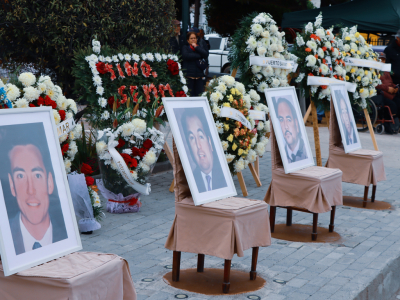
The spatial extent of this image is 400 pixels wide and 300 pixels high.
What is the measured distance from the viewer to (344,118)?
247 inches

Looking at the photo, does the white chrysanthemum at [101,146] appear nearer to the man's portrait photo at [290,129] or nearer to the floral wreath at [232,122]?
the floral wreath at [232,122]

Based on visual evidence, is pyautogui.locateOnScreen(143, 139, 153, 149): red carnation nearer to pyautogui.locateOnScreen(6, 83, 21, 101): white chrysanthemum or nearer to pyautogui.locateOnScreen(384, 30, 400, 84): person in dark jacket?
pyautogui.locateOnScreen(6, 83, 21, 101): white chrysanthemum

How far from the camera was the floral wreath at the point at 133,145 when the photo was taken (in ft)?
17.1

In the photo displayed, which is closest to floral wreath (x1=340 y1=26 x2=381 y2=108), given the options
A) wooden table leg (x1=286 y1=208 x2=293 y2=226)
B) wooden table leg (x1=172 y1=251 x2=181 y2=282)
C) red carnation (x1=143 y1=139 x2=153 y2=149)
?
wooden table leg (x1=286 y1=208 x2=293 y2=226)

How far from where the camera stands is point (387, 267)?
4105 mm

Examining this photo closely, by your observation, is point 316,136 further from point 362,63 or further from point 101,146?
point 101,146

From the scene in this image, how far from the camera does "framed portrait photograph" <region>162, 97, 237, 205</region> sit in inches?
139

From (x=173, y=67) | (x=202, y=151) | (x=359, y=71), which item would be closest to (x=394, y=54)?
(x=359, y=71)

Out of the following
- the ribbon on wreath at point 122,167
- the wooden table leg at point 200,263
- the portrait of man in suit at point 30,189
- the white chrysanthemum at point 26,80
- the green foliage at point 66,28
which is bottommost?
the wooden table leg at point 200,263

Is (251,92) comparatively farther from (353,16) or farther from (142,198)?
(353,16)

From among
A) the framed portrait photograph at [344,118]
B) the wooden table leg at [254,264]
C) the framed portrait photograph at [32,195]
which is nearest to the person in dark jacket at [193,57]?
the framed portrait photograph at [344,118]

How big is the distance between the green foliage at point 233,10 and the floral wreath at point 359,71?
49.7ft

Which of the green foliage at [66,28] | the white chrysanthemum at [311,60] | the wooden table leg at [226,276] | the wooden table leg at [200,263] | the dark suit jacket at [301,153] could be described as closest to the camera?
the wooden table leg at [226,276]

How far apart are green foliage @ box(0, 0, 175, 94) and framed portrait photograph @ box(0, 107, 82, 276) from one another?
406 cm
